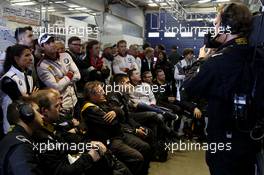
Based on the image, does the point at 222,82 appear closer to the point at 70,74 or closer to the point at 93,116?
the point at 93,116

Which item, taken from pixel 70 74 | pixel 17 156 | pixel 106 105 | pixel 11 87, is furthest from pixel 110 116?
pixel 17 156

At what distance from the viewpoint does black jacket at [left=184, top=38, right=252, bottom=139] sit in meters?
1.42

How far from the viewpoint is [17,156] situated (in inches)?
54.9

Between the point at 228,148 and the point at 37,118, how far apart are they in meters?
0.99

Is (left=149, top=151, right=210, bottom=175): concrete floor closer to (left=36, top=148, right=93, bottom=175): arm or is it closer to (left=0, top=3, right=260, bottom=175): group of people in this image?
(left=0, top=3, right=260, bottom=175): group of people

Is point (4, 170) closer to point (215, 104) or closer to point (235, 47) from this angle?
point (215, 104)

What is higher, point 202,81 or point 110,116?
point 202,81

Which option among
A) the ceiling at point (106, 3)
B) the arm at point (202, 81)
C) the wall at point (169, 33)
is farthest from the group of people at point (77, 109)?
the wall at point (169, 33)

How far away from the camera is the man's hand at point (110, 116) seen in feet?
9.24

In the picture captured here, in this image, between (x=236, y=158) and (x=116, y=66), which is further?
(x=116, y=66)

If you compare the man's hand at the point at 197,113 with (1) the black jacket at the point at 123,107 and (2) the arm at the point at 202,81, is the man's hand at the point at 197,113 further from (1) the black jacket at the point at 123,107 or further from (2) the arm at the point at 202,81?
(2) the arm at the point at 202,81

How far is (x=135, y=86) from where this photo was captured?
4.21 metres

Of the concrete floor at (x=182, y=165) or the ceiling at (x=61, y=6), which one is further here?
the ceiling at (x=61, y=6)

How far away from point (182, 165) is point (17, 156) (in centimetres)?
272
